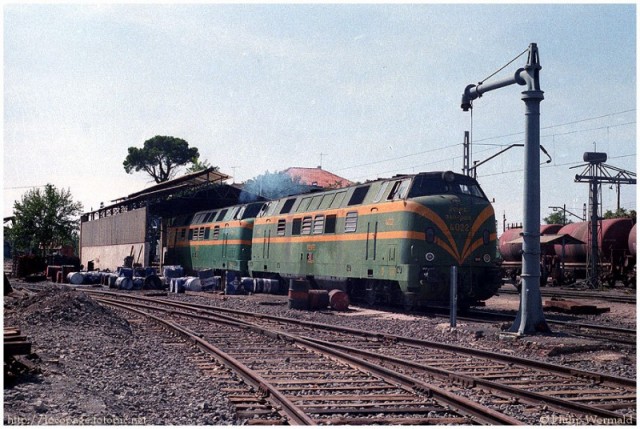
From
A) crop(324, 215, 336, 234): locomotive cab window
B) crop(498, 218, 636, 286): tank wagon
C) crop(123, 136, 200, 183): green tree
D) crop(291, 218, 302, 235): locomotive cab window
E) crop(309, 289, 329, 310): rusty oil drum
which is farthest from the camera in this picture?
crop(123, 136, 200, 183): green tree

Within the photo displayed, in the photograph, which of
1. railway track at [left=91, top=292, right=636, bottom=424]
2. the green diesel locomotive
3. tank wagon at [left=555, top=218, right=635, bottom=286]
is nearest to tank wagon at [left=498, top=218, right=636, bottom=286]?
tank wagon at [left=555, top=218, right=635, bottom=286]

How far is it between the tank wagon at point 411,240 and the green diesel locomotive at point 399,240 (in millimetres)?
25

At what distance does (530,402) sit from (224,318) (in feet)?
34.8

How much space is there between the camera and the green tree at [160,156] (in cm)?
7056

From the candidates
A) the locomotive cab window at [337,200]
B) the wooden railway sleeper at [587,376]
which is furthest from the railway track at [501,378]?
the locomotive cab window at [337,200]

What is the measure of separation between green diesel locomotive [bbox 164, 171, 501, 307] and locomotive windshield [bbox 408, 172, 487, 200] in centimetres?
3

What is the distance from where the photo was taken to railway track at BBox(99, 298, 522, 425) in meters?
7.10

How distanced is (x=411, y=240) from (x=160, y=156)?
57.3 meters

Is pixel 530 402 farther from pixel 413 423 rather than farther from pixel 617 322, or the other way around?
pixel 617 322

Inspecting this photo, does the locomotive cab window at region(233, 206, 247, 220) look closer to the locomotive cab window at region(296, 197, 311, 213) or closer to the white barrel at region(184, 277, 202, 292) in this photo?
the white barrel at region(184, 277, 202, 292)

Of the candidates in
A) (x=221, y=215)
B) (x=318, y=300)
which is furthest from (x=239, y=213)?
(x=318, y=300)

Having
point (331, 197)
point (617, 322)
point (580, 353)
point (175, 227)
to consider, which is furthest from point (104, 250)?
point (580, 353)

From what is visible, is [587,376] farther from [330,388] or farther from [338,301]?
[338,301]

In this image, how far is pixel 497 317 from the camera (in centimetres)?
1795
